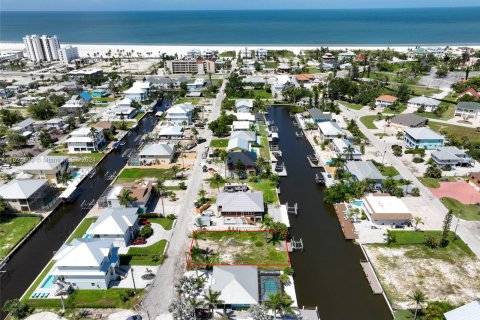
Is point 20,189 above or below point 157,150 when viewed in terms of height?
below

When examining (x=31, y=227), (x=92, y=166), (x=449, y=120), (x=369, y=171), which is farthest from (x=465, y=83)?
(x=31, y=227)

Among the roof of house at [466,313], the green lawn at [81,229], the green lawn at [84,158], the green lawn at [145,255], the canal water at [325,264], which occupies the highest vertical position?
the green lawn at [84,158]

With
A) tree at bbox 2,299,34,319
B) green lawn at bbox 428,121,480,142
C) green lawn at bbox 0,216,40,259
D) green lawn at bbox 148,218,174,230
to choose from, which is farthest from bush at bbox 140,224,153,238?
green lawn at bbox 428,121,480,142

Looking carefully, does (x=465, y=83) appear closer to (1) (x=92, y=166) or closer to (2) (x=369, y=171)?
(2) (x=369, y=171)

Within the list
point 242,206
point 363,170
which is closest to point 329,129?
point 363,170

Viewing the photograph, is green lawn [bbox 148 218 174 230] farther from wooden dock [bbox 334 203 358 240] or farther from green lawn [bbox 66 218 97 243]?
wooden dock [bbox 334 203 358 240]

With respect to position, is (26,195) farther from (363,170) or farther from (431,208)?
(431,208)

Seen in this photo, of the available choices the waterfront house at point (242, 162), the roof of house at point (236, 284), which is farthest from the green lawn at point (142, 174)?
the roof of house at point (236, 284)

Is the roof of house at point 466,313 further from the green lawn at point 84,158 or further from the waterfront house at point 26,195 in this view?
the green lawn at point 84,158
